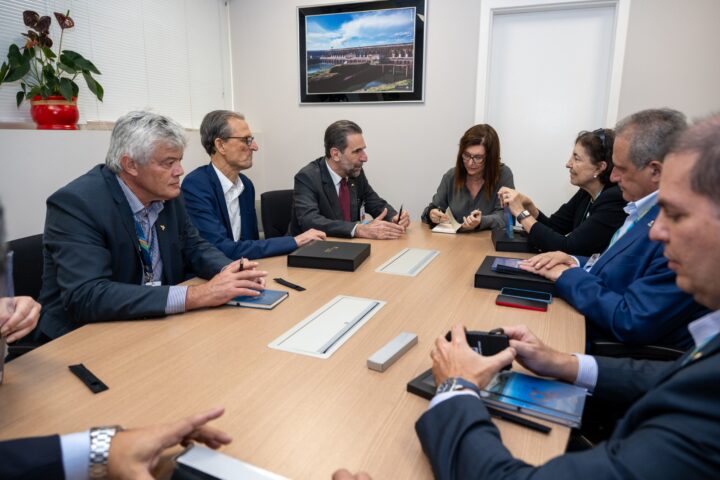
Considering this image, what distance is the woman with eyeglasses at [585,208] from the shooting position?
2188 mm

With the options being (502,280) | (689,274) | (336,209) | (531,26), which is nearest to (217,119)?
(336,209)

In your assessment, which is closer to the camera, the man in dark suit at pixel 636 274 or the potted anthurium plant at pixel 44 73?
the man in dark suit at pixel 636 274

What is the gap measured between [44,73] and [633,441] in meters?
3.24

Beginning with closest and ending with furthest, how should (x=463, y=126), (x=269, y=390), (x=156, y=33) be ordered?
(x=269, y=390), (x=156, y=33), (x=463, y=126)

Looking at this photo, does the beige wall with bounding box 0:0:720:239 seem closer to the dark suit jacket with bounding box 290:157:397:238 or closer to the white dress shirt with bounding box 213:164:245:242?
the white dress shirt with bounding box 213:164:245:242

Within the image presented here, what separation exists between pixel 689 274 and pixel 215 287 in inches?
51.6

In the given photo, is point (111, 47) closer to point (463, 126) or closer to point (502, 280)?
point (463, 126)

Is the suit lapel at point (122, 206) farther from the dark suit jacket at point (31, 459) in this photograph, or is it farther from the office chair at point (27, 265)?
the dark suit jacket at point (31, 459)

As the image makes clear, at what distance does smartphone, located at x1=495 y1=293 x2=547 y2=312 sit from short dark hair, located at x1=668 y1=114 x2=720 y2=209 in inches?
35.8

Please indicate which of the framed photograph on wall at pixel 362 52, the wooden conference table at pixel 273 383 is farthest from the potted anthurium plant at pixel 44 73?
the framed photograph on wall at pixel 362 52

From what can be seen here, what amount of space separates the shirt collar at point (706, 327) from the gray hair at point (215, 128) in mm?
2347

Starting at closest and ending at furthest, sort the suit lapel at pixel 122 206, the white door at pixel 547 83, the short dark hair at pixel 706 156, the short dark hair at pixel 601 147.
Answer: the short dark hair at pixel 706 156 < the suit lapel at pixel 122 206 < the short dark hair at pixel 601 147 < the white door at pixel 547 83

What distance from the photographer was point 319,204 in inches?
124

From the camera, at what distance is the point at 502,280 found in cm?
182
